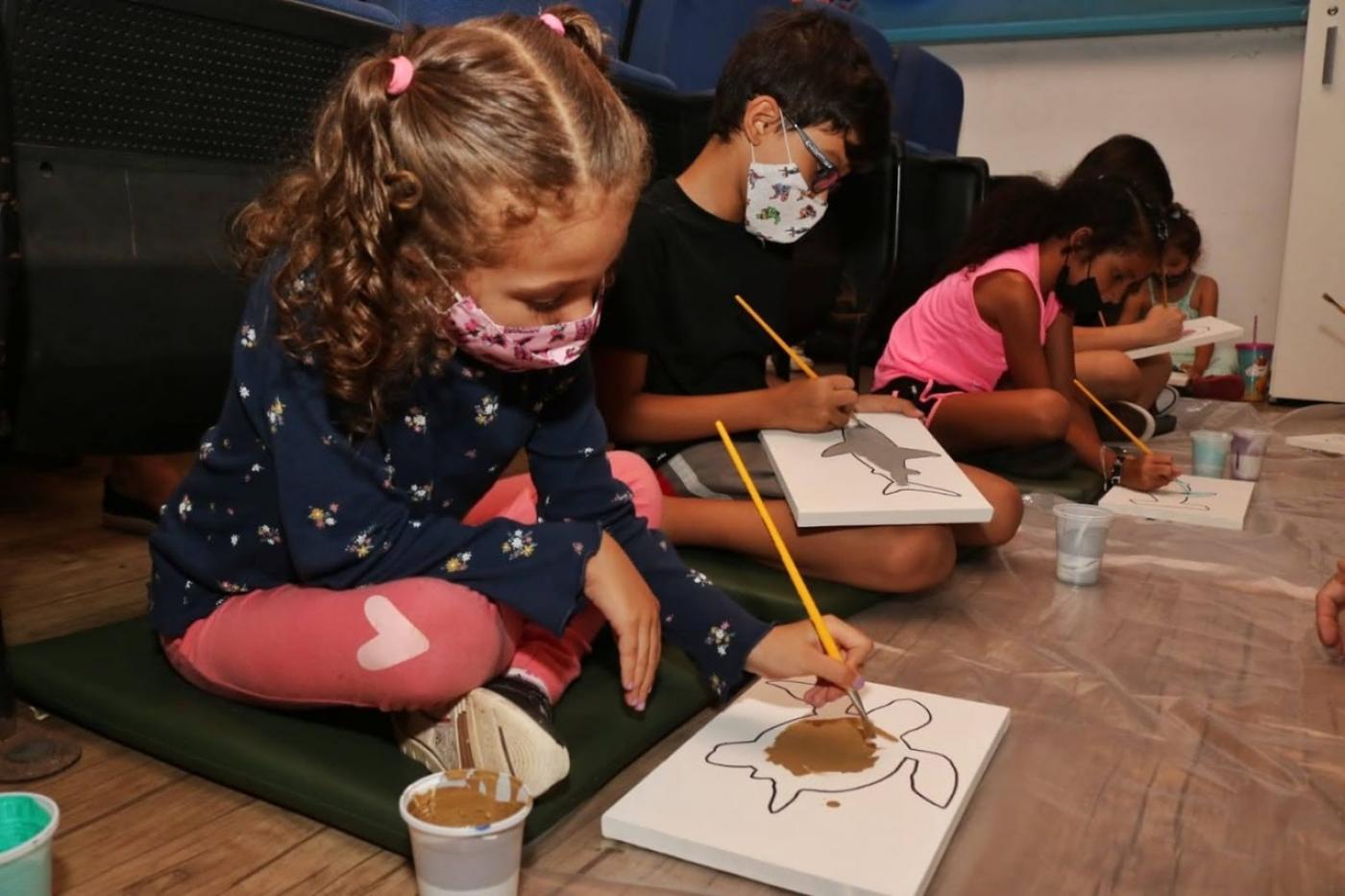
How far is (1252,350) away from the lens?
12.2ft

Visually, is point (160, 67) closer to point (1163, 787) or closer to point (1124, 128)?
point (1163, 787)

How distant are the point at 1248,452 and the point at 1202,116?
213 cm

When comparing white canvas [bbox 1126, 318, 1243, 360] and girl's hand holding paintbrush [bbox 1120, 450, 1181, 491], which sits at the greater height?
white canvas [bbox 1126, 318, 1243, 360]

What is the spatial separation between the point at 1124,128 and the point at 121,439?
3699 millimetres

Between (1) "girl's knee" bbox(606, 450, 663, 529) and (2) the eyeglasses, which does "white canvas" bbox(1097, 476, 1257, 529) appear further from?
(1) "girl's knee" bbox(606, 450, 663, 529)

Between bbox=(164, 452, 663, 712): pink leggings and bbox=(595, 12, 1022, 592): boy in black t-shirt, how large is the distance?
0.53 m

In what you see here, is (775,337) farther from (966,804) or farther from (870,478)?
(966,804)

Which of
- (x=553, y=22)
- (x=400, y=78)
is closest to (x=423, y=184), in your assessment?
(x=400, y=78)

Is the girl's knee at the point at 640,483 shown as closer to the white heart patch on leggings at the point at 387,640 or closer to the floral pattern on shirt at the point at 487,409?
the floral pattern on shirt at the point at 487,409

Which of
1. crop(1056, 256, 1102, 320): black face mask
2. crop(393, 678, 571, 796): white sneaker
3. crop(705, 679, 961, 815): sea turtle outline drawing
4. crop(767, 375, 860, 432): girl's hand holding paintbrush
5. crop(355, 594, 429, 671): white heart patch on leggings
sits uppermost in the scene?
crop(1056, 256, 1102, 320): black face mask

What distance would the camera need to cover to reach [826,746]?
0.97m

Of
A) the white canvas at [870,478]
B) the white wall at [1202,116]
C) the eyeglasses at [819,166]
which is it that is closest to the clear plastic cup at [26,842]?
the white canvas at [870,478]

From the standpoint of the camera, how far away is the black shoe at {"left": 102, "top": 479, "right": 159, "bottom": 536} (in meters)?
1.66

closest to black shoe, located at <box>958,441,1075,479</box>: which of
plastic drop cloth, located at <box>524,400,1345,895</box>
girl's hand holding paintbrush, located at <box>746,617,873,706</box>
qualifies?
plastic drop cloth, located at <box>524,400,1345,895</box>
